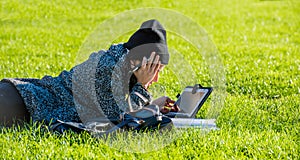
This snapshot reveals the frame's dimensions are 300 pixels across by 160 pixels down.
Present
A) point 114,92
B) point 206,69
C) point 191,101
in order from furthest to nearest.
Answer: point 206,69
point 191,101
point 114,92

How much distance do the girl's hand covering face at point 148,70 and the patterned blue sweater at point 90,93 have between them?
0.08 meters

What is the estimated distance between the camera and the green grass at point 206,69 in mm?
4547

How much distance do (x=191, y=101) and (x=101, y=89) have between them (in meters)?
1.07

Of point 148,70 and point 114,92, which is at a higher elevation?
point 148,70

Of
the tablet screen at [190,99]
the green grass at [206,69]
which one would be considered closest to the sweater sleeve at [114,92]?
the green grass at [206,69]

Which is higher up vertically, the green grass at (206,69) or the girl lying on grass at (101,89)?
the girl lying on grass at (101,89)

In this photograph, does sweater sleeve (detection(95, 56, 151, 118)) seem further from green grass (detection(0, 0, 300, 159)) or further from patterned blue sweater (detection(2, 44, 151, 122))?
green grass (detection(0, 0, 300, 159))

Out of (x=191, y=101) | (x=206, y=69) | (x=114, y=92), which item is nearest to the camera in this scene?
Result: (x=114, y=92)

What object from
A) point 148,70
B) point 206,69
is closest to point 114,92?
point 148,70

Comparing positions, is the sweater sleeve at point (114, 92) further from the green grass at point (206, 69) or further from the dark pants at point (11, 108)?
the dark pants at point (11, 108)

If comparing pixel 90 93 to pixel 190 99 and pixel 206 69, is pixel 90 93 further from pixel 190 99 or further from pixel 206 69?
pixel 206 69

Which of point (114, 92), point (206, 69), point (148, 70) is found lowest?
point (206, 69)

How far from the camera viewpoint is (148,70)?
5.14 m

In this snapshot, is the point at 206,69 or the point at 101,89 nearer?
the point at 101,89
